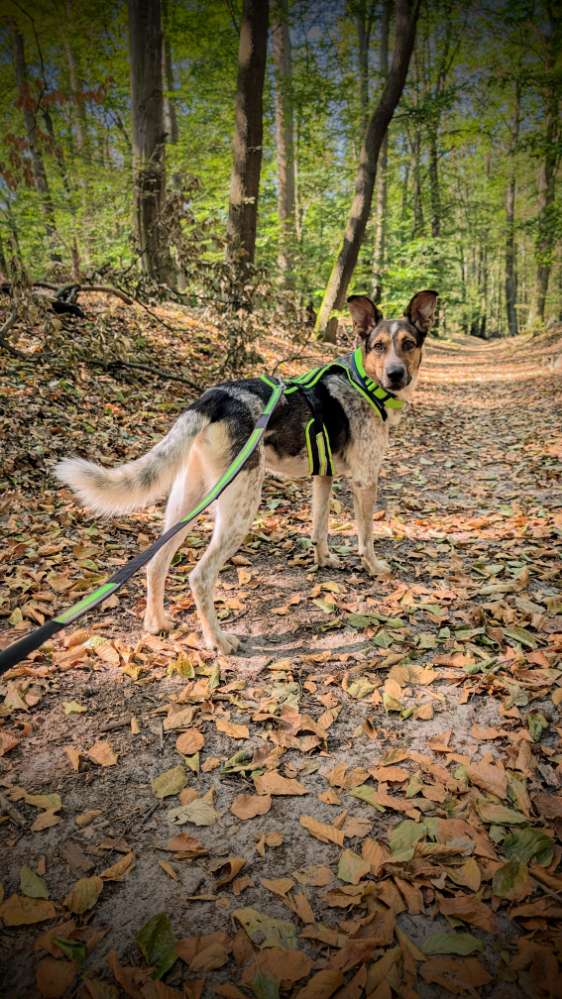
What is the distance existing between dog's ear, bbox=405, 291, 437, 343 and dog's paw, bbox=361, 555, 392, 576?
188 cm

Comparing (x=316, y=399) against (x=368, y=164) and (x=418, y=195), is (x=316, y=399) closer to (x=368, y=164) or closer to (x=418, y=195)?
(x=368, y=164)

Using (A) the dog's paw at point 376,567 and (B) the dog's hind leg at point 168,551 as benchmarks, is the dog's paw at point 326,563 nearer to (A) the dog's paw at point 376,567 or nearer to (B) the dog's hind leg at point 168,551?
(A) the dog's paw at point 376,567

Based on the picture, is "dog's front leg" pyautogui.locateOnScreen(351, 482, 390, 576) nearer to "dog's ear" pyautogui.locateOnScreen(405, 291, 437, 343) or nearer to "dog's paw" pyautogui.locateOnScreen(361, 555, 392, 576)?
"dog's paw" pyautogui.locateOnScreen(361, 555, 392, 576)

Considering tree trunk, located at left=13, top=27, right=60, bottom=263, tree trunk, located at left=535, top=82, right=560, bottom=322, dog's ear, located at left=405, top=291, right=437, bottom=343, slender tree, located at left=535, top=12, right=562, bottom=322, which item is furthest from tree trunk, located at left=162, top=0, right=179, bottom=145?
dog's ear, located at left=405, top=291, right=437, bottom=343

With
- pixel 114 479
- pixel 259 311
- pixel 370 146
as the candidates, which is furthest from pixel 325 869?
pixel 370 146

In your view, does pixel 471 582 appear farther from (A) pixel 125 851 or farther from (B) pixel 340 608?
(A) pixel 125 851

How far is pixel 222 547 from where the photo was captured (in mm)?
3213

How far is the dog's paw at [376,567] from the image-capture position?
4238mm

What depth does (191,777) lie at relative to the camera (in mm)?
2354

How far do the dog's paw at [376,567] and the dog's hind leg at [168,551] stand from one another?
1687mm

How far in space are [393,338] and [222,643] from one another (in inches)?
104

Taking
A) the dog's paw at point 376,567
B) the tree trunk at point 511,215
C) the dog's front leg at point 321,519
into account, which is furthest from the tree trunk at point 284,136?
the tree trunk at point 511,215

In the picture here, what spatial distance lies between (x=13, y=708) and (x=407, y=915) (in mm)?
2166

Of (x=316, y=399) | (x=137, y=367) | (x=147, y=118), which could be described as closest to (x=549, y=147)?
(x=147, y=118)
